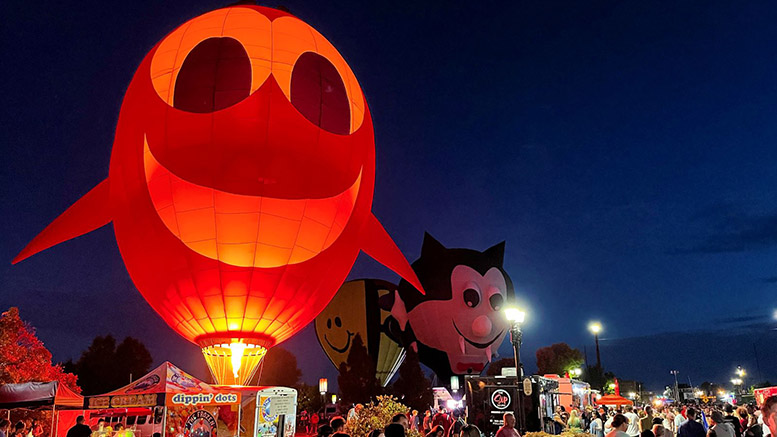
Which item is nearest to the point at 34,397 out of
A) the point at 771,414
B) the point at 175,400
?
the point at 175,400

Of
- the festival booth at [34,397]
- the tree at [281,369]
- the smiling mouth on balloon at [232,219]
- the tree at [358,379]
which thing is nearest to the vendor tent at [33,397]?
the festival booth at [34,397]

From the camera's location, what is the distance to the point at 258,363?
14.1 metres

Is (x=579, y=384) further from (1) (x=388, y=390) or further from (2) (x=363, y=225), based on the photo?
(2) (x=363, y=225)

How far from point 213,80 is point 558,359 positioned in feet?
289

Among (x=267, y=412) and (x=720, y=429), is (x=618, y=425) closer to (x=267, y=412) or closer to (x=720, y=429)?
(x=720, y=429)

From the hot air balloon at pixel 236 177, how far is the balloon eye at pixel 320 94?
3 cm

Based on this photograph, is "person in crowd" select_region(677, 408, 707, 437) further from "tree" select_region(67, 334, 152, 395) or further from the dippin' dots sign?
"tree" select_region(67, 334, 152, 395)

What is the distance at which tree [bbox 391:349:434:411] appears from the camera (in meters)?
38.2

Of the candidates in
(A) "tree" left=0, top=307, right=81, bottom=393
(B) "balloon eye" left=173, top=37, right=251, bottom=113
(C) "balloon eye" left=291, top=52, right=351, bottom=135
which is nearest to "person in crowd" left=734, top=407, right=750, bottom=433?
(C) "balloon eye" left=291, top=52, right=351, bottom=135

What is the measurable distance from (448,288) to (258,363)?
2525cm

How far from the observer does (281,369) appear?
76.8 metres

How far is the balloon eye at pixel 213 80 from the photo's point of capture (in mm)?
12172

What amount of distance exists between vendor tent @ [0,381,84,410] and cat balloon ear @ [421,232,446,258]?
26946 millimetres

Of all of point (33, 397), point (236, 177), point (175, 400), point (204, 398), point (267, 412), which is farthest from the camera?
point (33, 397)
